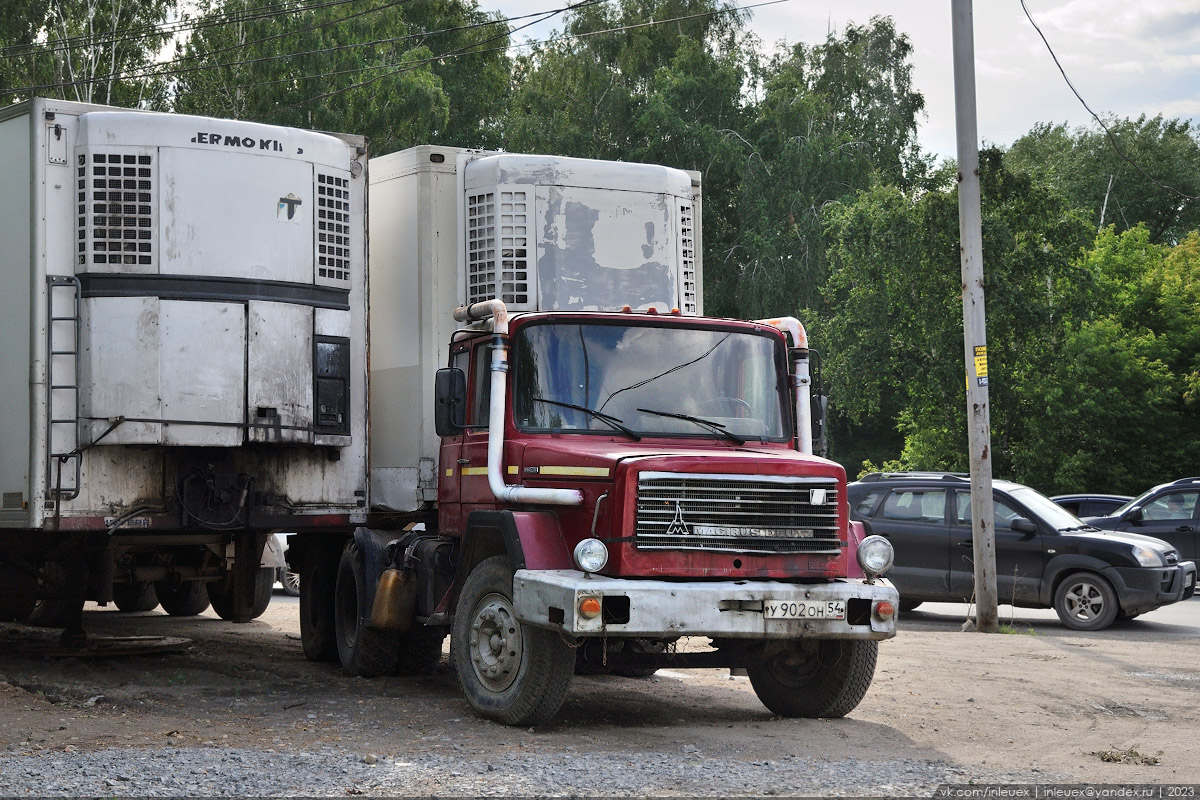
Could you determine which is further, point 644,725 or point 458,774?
point 644,725

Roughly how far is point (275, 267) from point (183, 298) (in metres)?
0.71

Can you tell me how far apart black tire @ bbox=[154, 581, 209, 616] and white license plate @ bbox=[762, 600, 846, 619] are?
32.5ft

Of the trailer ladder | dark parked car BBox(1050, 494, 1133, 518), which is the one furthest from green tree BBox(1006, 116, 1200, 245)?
the trailer ladder

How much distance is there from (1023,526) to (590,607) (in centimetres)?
973

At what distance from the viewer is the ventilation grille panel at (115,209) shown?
1015 centimetres

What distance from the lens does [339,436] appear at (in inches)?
426

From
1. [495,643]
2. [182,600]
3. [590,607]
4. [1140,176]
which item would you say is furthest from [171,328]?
[1140,176]

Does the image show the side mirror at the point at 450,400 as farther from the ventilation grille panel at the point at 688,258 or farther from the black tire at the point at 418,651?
the ventilation grille panel at the point at 688,258

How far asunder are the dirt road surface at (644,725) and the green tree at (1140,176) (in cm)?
4921

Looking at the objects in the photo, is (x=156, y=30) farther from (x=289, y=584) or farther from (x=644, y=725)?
(x=644, y=725)

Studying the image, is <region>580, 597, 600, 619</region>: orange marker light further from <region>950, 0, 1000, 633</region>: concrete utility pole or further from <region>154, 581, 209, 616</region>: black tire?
<region>154, 581, 209, 616</region>: black tire

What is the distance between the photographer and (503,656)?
8609mm

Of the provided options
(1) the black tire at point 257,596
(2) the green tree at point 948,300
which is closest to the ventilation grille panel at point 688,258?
(1) the black tire at point 257,596

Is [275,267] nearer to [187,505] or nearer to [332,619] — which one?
[187,505]
